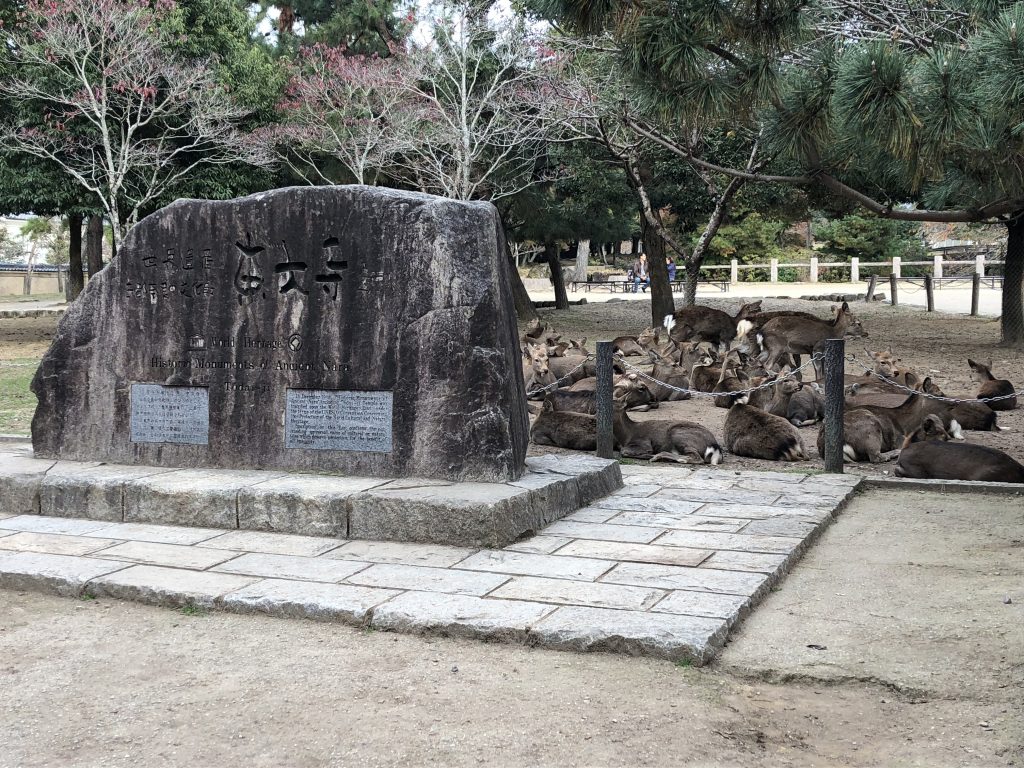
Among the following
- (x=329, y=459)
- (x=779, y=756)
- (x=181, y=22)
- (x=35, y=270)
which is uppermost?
(x=181, y=22)

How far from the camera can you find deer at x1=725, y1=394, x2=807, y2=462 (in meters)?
9.30

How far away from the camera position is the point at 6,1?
20.4 m

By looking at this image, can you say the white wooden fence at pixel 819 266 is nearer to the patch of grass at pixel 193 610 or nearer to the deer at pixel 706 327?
the deer at pixel 706 327

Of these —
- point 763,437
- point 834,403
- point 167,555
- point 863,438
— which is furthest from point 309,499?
point 863,438

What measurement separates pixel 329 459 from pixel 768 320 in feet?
33.1

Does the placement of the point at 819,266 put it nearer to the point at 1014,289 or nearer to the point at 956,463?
the point at 1014,289

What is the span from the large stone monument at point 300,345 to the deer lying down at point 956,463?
3.27 meters

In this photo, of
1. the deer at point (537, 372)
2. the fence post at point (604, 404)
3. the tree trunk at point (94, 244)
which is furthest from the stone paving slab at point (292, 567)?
the tree trunk at point (94, 244)

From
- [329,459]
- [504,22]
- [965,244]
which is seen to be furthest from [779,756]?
[965,244]

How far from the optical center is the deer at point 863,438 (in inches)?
360

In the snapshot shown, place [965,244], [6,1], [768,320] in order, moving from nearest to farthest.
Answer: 1. [768,320]
2. [6,1]
3. [965,244]

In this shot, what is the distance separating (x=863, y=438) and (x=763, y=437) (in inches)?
33.6

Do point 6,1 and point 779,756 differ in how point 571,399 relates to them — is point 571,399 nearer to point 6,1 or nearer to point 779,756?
point 779,756

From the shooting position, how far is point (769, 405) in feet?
36.4
